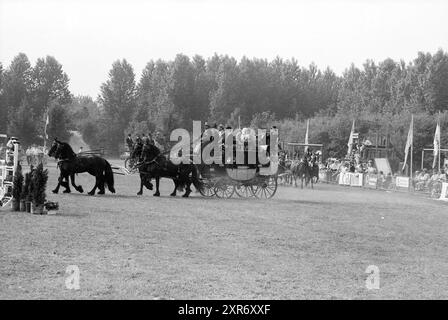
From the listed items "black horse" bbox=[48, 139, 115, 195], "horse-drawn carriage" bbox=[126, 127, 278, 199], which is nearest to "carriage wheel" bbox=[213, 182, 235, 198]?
"horse-drawn carriage" bbox=[126, 127, 278, 199]

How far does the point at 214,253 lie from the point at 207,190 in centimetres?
1260

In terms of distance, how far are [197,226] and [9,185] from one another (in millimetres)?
4946

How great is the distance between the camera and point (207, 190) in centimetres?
2272

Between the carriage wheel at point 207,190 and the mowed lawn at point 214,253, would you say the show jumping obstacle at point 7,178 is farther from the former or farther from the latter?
the carriage wheel at point 207,190

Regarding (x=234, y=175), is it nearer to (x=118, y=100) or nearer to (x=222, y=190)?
(x=222, y=190)

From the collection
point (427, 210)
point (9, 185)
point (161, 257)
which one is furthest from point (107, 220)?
point (427, 210)

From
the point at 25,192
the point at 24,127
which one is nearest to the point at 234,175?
the point at 25,192

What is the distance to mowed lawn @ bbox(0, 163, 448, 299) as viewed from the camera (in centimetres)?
757

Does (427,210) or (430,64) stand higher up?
(430,64)

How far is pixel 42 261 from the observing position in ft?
28.9

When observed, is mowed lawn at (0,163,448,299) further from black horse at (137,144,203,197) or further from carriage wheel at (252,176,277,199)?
carriage wheel at (252,176,277,199)

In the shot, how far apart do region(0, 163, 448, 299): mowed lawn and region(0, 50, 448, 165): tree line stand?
147 feet
